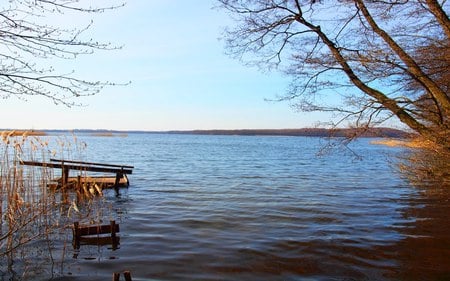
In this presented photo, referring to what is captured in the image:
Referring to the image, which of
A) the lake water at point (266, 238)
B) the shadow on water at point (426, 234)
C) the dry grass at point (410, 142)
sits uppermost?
the dry grass at point (410, 142)

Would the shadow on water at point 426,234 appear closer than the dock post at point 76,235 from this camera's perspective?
Yes

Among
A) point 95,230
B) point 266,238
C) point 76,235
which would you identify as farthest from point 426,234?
point 76,235

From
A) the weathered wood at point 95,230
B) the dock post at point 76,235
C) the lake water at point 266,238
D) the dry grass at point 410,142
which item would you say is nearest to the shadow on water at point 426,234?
the lake water at point 266,238

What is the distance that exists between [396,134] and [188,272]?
611 cm

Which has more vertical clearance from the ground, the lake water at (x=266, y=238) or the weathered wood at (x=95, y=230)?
the weathered wood at (x=95, y=230)

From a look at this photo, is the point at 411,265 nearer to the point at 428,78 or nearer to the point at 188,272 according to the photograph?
the point at 428,78

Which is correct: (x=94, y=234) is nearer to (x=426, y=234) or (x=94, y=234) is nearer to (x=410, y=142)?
(x=410, y=142)

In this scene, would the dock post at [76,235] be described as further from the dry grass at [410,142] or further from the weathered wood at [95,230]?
the dry grass at [410,142]

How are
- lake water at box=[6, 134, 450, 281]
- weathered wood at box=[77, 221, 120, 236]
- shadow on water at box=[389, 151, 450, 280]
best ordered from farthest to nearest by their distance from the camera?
weathered wood at box=[77, 221, 120, 236] → shadow on water at box=[389, 151, 450, 280] → lake water at box=[6, 134, 450, 281]

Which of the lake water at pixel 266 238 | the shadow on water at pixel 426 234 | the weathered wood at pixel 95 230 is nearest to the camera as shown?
the lake water at pixel 266 238

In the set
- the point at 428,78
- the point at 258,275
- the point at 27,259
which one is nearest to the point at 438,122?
the point at 428,78

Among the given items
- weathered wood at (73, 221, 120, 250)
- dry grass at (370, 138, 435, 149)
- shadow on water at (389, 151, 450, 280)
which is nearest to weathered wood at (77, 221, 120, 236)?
weathered wood at (73, 221, 120, 250)

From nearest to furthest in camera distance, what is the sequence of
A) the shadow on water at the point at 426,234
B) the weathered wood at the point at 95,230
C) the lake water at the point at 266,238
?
the lake water at the point at 266,238, the shadow on water at the point at 426,234, the weathered wood at the point at 95,230

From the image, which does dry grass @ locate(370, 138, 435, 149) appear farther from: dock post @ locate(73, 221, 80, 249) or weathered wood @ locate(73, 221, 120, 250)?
dock post @ locate(73, 221, 80, 249)
